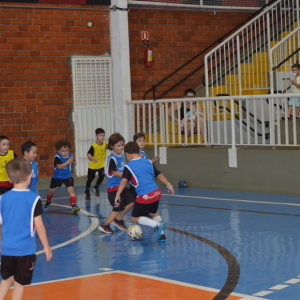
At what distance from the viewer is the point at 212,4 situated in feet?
51.4

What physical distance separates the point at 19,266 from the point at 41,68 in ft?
32.9

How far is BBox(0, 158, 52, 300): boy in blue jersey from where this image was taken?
424 cm

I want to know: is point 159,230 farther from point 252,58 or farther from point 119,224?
point 252,58

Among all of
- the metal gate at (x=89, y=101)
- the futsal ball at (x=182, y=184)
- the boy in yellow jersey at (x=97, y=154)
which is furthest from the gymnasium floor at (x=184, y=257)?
the metal gate at (x=89, y=101)

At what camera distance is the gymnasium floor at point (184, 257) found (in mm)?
5043

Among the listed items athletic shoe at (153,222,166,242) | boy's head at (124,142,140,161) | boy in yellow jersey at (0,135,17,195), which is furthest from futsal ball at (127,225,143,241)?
boy in yellow jersey at (0,135,17,195)

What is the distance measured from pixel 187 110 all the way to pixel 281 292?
889 cm

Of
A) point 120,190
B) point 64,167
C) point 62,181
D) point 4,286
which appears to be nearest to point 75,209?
point 62,181

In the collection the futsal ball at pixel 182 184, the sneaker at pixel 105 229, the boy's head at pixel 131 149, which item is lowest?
the sneaker at pixel 105 229

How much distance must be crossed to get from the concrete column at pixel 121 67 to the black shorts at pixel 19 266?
33.2ft

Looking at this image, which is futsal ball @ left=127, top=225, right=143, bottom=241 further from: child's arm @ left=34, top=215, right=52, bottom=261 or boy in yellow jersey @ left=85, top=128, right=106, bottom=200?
boy in yellow jersey @ left=85, top=128, right=106, bottom=200

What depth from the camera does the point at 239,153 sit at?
1182 centimetres

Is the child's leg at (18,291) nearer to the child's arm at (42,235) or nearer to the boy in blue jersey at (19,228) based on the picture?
the boy in blue jersey at (19,228)

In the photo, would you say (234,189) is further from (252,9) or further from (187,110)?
(252,9)
